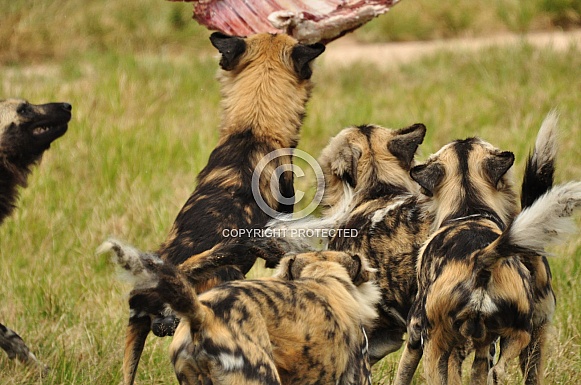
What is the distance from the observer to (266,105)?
17.0 ft

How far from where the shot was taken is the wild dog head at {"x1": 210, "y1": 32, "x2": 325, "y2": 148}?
516cm

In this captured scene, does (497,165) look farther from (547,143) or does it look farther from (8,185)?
(8,185)

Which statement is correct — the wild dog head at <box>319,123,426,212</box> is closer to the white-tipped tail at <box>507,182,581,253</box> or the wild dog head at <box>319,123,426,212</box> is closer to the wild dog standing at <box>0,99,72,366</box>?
the white-tipped tail at <box>507,182,581,253</box>

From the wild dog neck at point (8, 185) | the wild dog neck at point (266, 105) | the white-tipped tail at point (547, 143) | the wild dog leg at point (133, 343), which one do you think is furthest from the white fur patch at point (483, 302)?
the wild dog neck at point (8, 185)

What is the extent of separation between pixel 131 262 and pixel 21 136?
2.90m

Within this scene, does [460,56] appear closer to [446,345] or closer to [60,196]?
[60,196]

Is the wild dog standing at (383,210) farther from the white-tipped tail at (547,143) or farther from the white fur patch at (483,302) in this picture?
the white fur patch at (483,302)

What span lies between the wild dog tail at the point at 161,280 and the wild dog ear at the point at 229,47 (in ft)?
7.20

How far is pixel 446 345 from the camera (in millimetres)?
3959

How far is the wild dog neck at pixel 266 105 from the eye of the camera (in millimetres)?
5121

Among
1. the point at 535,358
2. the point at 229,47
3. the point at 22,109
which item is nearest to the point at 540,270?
the point at 535,358

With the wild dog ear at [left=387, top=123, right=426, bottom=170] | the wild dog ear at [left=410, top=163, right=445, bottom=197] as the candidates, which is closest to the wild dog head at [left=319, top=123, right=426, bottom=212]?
the wild dog ear at [left=387, top=123, right=426, bottom=170]

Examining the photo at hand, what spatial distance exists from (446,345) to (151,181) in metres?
3.72

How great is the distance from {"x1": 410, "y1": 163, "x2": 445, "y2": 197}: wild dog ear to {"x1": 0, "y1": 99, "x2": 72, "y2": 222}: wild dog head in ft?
8.33
